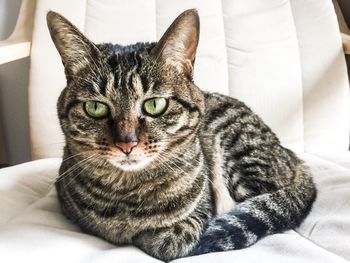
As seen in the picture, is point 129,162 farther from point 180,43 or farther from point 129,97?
point 180,43

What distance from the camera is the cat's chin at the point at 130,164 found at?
2.89 feet

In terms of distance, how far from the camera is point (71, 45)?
92 centimetres

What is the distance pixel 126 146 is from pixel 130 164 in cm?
6

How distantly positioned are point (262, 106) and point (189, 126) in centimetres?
76

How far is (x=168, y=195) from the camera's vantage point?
37.8 inches

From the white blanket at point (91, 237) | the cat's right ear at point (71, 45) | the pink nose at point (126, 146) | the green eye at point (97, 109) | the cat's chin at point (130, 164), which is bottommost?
the white blanket at point (91, 237)

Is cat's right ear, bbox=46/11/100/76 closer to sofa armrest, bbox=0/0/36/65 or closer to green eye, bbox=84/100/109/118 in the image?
green eye, bbox=84/100/109/118

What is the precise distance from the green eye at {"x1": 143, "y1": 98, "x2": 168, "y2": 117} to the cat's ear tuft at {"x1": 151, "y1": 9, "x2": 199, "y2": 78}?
94 mm

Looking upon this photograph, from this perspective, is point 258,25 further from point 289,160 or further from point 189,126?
point 189,126

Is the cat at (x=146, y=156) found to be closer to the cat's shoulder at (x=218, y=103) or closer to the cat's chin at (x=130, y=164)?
the cat's chin at (x=130, y=164)

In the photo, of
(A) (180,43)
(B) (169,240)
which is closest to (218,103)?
(A) (180,43)

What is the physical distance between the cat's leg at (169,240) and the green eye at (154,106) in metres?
0.25

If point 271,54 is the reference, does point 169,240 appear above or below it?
below

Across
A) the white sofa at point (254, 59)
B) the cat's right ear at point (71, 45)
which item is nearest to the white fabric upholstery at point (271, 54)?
the white sofa at point (254, 59)
